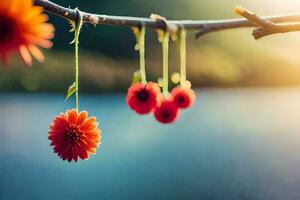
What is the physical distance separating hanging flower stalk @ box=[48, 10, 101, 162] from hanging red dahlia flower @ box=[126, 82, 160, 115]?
4 cm

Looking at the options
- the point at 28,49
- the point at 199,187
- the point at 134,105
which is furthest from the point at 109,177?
the point at 28,49

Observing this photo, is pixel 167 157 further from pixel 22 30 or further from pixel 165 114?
pixel 22 30

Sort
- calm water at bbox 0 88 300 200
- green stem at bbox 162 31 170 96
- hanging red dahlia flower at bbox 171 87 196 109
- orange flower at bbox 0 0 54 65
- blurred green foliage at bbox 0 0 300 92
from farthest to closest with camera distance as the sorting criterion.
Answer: blurred green foliage at bbox 0 0 300 92 → calm water at bbox 0 88 300 200 → hanging red dahlia flower at bbox 171 87 196 109 → green stem at bbox 162 31 170 96 → orange flower at bbox 0 0 54 65

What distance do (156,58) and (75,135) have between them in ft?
10.00

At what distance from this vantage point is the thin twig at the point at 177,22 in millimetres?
278

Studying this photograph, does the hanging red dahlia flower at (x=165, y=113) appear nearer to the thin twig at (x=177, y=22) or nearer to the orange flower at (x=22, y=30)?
the thin twig at (x=177, y=22)

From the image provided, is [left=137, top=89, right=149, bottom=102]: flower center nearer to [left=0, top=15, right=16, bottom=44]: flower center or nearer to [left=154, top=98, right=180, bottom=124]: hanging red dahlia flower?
[left=154, top=98, right=180, bottom=124]: hanging red dahlia flower

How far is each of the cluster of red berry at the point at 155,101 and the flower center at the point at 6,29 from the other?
18 centimetres

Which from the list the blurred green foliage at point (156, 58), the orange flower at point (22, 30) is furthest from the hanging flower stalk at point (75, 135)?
the blurred green foliage at point (156, 58)

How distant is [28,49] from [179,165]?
6.85 feet

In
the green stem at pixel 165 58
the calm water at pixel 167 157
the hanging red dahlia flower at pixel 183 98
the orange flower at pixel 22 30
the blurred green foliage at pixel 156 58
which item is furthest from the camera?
the blurred green foliage at pixel 156 58

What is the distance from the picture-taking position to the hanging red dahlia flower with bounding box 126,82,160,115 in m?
0.38

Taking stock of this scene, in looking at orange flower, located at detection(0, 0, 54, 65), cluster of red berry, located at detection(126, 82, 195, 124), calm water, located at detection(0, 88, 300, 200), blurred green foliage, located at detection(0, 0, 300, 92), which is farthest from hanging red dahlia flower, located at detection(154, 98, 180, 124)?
blurred green foliage, located at detection(0, 0, 300, 92)

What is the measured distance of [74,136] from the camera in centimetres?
32
